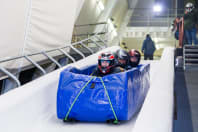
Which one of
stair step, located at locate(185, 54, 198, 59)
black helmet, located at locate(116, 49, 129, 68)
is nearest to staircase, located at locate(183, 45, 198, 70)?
stair step, located at locate(185, 54, 198, 59)

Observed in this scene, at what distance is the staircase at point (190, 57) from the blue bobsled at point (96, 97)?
14.5 feet

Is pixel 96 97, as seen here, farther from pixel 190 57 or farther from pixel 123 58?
pixel 190 57

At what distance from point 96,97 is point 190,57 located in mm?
4996

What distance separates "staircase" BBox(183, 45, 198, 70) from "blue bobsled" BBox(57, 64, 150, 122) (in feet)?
14.5

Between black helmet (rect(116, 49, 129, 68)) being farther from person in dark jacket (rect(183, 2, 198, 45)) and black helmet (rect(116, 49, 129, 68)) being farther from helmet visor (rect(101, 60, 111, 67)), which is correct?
person in dark jacket (rect(183, 2, 198, 45))

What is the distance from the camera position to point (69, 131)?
2.60 m

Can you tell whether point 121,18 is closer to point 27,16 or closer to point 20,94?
point 27,16

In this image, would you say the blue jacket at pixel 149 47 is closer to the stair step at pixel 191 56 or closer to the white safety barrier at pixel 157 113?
the stair step at pixel 191 56

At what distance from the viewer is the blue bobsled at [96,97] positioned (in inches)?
103

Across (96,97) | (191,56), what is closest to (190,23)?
(191,56)

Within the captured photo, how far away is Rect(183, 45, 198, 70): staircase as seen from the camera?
6.75m

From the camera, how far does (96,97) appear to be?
263cm

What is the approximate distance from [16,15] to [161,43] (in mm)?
9972

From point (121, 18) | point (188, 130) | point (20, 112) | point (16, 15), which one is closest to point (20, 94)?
point (20, 112)
